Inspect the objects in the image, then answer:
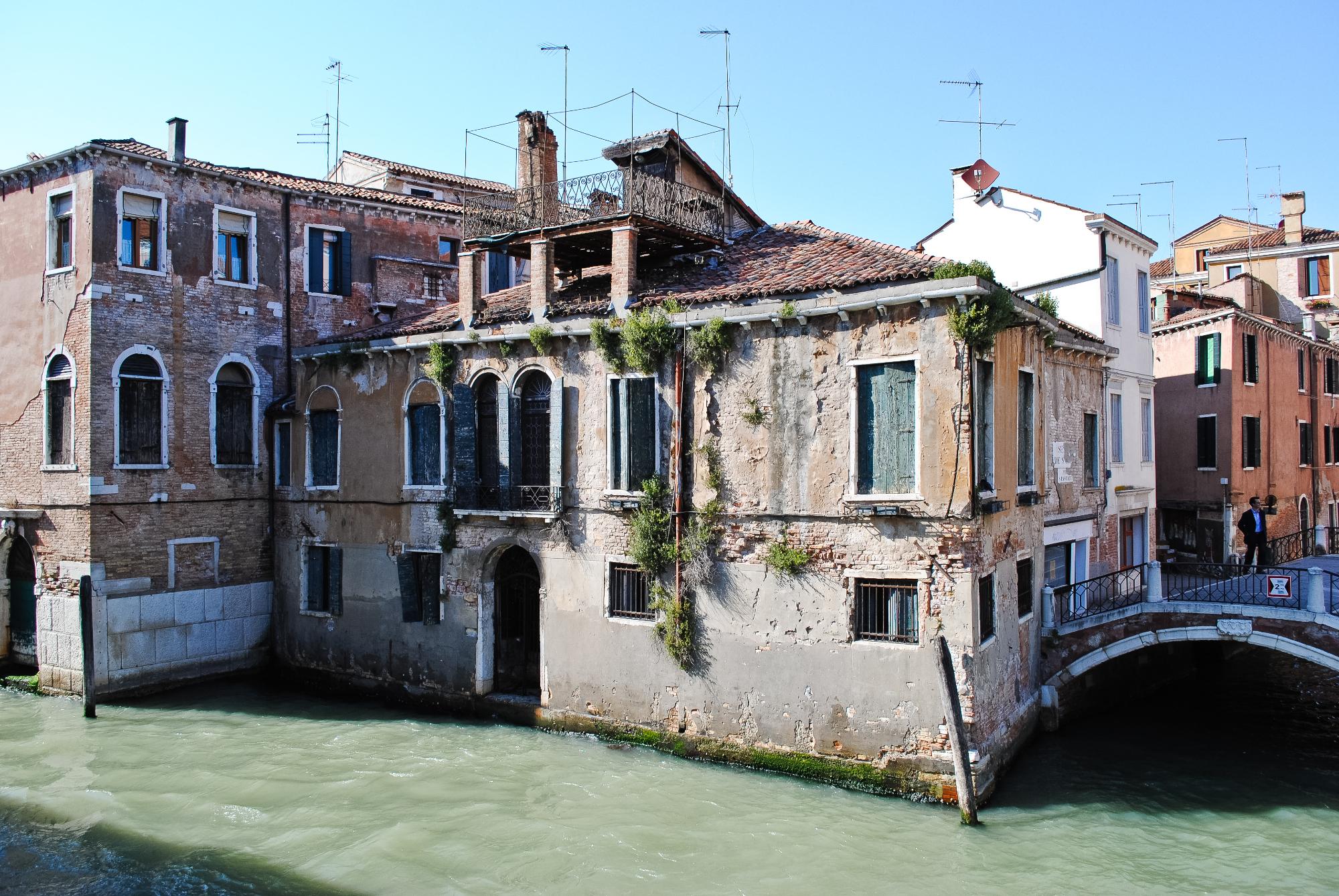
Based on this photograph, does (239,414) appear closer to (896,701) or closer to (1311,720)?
(896,701)

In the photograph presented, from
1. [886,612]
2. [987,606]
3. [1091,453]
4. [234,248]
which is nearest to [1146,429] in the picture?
[1091,453]

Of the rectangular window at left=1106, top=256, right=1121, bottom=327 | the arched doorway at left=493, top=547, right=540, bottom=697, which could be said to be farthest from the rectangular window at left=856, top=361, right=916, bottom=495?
the rectangular window at left=1106, top=256, right=1121, bottom=327

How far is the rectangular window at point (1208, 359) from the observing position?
72.7ft

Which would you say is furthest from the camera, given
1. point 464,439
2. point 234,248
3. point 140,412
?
point 234,248

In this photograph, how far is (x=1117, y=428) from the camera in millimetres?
18016

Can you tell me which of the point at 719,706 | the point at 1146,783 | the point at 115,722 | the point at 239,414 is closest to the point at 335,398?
the point at 239,414

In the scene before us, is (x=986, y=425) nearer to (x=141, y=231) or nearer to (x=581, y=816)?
(x=581, y=816)

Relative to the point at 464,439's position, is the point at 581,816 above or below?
below

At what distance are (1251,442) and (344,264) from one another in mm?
20608

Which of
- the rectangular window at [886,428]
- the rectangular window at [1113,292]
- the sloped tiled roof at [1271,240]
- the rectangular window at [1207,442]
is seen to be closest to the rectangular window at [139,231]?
the rectangular window at [886,428]

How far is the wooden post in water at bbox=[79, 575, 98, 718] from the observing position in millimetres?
14664

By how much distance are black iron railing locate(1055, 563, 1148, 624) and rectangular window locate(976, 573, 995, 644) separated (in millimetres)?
2670

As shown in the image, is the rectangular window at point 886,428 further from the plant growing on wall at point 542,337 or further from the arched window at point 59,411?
the arched window at point 59,411

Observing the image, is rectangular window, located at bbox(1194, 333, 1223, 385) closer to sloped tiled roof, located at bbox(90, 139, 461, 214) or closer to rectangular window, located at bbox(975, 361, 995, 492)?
rectangular window, located at bbox(975, 361, 995, 492)
